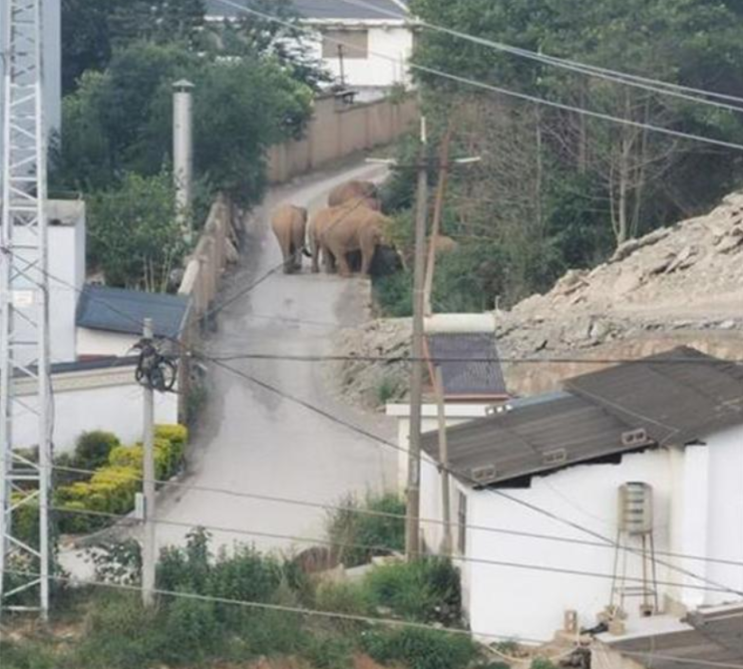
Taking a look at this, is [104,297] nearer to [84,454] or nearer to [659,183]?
[84,454]

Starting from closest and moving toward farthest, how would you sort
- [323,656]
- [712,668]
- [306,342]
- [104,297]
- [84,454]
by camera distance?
[712,668] < [323,656] < [84,454] < [104,297] < [306,342]

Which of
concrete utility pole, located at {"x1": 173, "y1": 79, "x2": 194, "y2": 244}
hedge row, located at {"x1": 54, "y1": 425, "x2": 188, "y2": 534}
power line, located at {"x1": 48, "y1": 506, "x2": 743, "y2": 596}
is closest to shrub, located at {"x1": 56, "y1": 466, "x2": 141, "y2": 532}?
hedge row, located at {"x1": 54, "y1": 425, "x2": 188, "y2": 534}

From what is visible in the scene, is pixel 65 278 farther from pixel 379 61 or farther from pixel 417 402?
Answer: pixel 379 61

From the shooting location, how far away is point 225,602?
22938 mm

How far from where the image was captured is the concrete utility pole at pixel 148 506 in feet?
72.8

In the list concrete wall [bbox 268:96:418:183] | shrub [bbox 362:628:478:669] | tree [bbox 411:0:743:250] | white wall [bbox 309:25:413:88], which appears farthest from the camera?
white wall [bbox 309:25:413:88]

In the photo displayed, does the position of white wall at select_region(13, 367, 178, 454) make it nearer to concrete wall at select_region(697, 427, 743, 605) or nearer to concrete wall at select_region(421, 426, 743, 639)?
concrete wall at select_region(421, 426, 743, 639)

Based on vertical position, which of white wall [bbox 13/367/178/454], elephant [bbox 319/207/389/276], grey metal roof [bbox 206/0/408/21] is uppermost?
grey metal roof [bbox 206/0/408/21]

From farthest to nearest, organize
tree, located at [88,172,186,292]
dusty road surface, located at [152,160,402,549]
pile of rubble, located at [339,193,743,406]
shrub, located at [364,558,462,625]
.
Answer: tree, located at [88,172,186,292]
pile of rubble, located at [339,193,743,406]
dusty road surface, located at [152,160,402,549]
shrub, located at [364,558,462,625]

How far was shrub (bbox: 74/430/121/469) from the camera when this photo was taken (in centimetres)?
2833

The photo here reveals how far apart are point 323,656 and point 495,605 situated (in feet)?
5.68

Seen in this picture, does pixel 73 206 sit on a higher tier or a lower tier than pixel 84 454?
higher

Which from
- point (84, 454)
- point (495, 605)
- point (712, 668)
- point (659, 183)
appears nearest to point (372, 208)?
point (659, 183)

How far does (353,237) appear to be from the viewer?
40.5 meters
